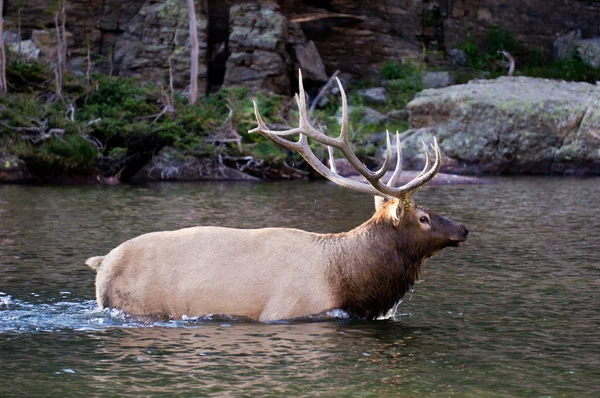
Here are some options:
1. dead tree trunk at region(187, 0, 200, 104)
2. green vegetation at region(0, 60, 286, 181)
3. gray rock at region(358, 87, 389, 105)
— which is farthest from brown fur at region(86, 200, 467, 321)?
gray rock at region(358, 87, 389, 105)

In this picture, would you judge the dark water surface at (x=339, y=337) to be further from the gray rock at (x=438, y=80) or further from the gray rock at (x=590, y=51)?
the gray rock at (x=590, y=51)

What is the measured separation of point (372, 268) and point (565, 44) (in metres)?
31.3

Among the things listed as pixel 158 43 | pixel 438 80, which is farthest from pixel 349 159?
pixel 438 80

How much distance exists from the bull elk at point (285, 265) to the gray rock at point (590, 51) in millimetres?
29272

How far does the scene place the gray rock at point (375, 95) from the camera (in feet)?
104

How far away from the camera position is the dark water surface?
6.32 m

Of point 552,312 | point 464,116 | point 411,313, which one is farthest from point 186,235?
point 464,116

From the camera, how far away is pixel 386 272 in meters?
8.29

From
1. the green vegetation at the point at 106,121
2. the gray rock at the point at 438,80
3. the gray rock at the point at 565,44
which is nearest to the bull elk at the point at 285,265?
the green vegetation at the point at 106,121

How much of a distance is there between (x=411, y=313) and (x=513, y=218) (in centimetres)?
808

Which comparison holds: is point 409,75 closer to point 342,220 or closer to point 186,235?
point 342,220

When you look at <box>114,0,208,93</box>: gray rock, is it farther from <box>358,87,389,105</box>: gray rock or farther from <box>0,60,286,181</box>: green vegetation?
<box>358,87,389,105</box>: gray rock

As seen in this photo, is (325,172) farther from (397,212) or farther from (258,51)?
(258,51)

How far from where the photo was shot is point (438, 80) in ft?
110
